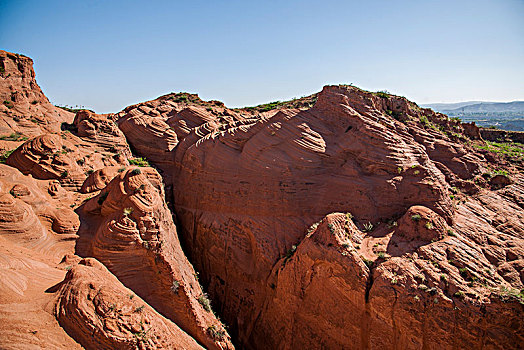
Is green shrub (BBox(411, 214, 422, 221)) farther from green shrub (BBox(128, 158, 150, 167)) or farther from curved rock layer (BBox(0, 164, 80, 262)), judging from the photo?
green shrub (BBox(128, 158, 150, 167))

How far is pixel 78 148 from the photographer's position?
733 inches

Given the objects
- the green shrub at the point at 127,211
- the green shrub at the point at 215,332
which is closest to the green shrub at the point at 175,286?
the green shrub at the point at 215,332

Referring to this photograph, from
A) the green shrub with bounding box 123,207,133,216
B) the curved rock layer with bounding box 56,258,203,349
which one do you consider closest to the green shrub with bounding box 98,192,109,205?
the green shrub with bounding box 123,207,133,216

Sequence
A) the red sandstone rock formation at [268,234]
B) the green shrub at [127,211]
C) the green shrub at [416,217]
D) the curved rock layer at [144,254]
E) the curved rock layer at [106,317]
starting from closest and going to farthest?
the curved rock layer at [106,317], the red sandstone rock formation at [268,234], the curved rock layer at [144,254], the green shrub at [416,217], the green shrub at [127,211]

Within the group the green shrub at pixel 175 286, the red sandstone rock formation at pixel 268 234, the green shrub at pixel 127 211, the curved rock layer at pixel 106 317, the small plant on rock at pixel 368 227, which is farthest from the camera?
the small plant on rock at pixel 368 227

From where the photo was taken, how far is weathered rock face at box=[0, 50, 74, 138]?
61.6 ft

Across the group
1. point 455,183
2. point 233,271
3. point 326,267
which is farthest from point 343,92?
point 233,271

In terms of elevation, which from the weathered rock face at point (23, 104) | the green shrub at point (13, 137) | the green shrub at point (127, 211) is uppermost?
the weathered rock face at point (23, 104)

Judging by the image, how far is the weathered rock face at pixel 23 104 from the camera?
18.8 m

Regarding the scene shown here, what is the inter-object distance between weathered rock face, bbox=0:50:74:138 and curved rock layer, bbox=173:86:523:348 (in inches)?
395

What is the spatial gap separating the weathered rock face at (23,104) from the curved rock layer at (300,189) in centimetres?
1003

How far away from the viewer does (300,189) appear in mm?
15953

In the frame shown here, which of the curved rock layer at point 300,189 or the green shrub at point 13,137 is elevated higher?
the green shrub at point 13,137

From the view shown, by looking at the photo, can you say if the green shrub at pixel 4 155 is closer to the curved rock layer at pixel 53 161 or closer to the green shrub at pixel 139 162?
the curved rock layer at pixel 53 161
